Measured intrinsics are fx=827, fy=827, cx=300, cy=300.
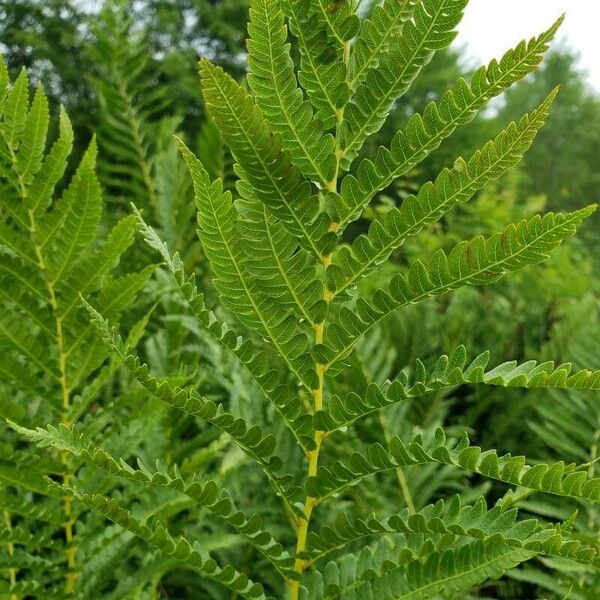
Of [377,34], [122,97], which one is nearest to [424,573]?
[377,34]

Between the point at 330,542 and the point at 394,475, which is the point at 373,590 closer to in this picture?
the point at 330,542

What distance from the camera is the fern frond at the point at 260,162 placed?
664 mm

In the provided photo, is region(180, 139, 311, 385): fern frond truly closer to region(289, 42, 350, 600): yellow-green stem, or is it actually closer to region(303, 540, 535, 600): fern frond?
region(289, 42, 350, 600): yellow-green stem

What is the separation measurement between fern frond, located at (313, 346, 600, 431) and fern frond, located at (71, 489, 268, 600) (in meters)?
0.15

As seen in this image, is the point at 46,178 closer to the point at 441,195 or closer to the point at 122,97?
the point at 441,195

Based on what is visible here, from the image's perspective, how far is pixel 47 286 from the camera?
0.96m

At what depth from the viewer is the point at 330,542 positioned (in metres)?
0.75

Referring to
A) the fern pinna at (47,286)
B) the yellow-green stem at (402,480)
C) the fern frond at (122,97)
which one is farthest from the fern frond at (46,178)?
the fern frond at (122,97)

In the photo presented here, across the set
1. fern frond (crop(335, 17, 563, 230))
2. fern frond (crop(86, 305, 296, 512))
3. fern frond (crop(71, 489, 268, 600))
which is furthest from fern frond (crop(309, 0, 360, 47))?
fern frond (crop(71, 489, 268, 600))

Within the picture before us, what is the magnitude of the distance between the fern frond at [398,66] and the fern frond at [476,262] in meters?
0.15

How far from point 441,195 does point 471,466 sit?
0.23 meters

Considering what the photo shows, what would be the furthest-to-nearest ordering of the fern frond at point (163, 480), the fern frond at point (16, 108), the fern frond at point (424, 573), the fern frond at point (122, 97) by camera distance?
the fern frond at point (122, 97), the fern frond at point (16, 108), the fern frond at point (424, 573), the fern frond at point (163, 480)

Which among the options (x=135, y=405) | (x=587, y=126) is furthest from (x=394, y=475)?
(x=587, y=126)

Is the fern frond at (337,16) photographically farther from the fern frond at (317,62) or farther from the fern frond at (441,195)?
the fern frond at (441,195)
